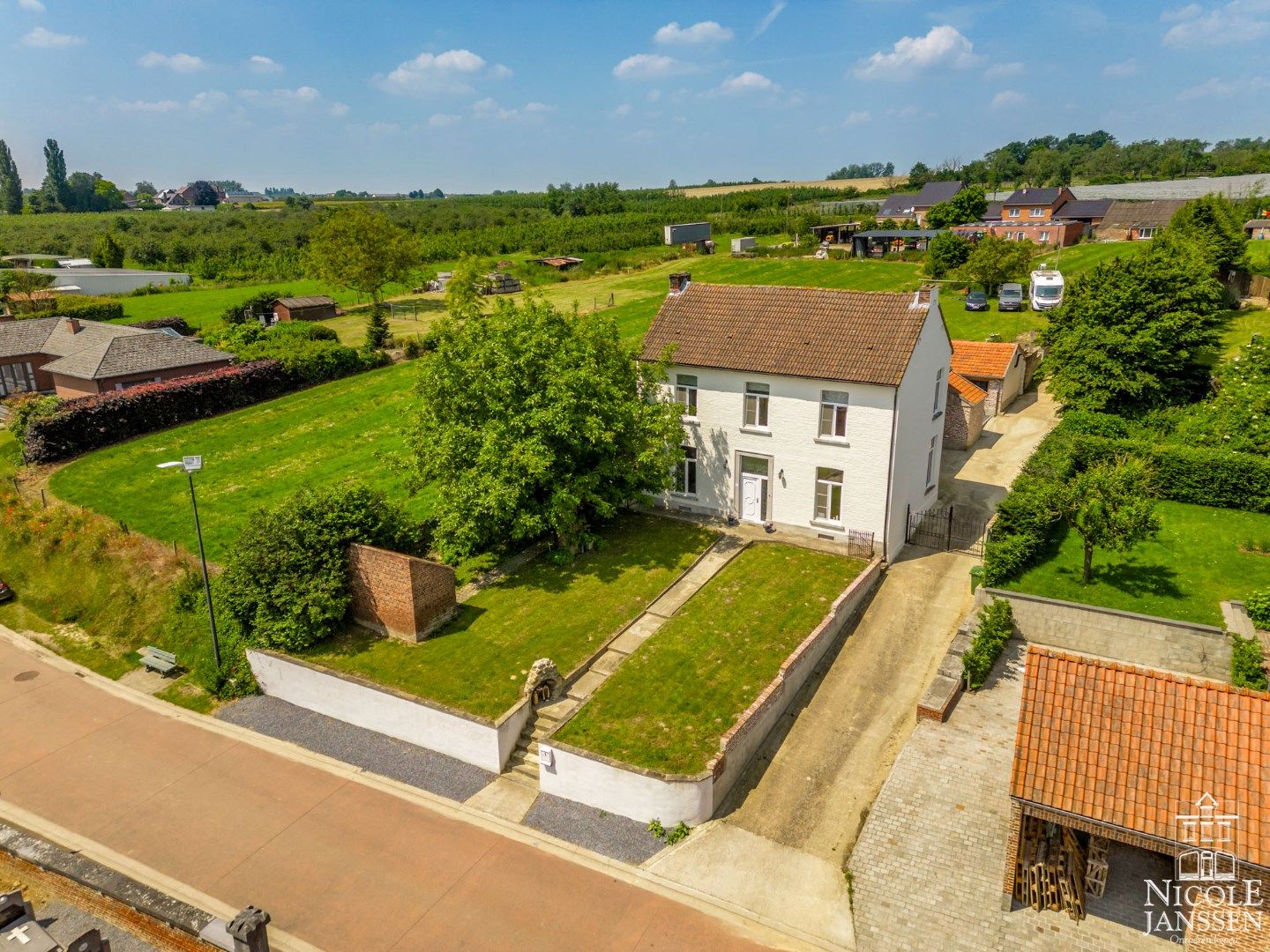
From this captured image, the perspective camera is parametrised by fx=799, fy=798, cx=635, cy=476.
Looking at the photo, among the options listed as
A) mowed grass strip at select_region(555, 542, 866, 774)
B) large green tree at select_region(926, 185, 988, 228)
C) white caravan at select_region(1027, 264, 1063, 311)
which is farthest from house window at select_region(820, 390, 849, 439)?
large green tree at select_region(926, 185, 988, 228)

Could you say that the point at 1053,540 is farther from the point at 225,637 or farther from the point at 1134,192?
the point at 1134,192

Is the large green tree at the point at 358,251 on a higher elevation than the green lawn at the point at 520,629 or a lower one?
higher

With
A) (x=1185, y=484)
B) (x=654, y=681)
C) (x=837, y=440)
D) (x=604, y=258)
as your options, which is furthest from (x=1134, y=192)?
(x=654, y=681)

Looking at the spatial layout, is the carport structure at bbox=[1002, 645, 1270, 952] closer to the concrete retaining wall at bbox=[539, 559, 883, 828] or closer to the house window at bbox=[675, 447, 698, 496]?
the concrete retaining wall at bbox=[539, 559, 883, 828]

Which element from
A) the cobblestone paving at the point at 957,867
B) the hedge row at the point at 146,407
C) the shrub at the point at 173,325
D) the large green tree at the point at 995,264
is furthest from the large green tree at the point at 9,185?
the cobblestone paving at the point at 957,867

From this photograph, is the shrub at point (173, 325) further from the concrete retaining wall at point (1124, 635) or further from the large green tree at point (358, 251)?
the concrete retaining wall at point (1124, 635)
